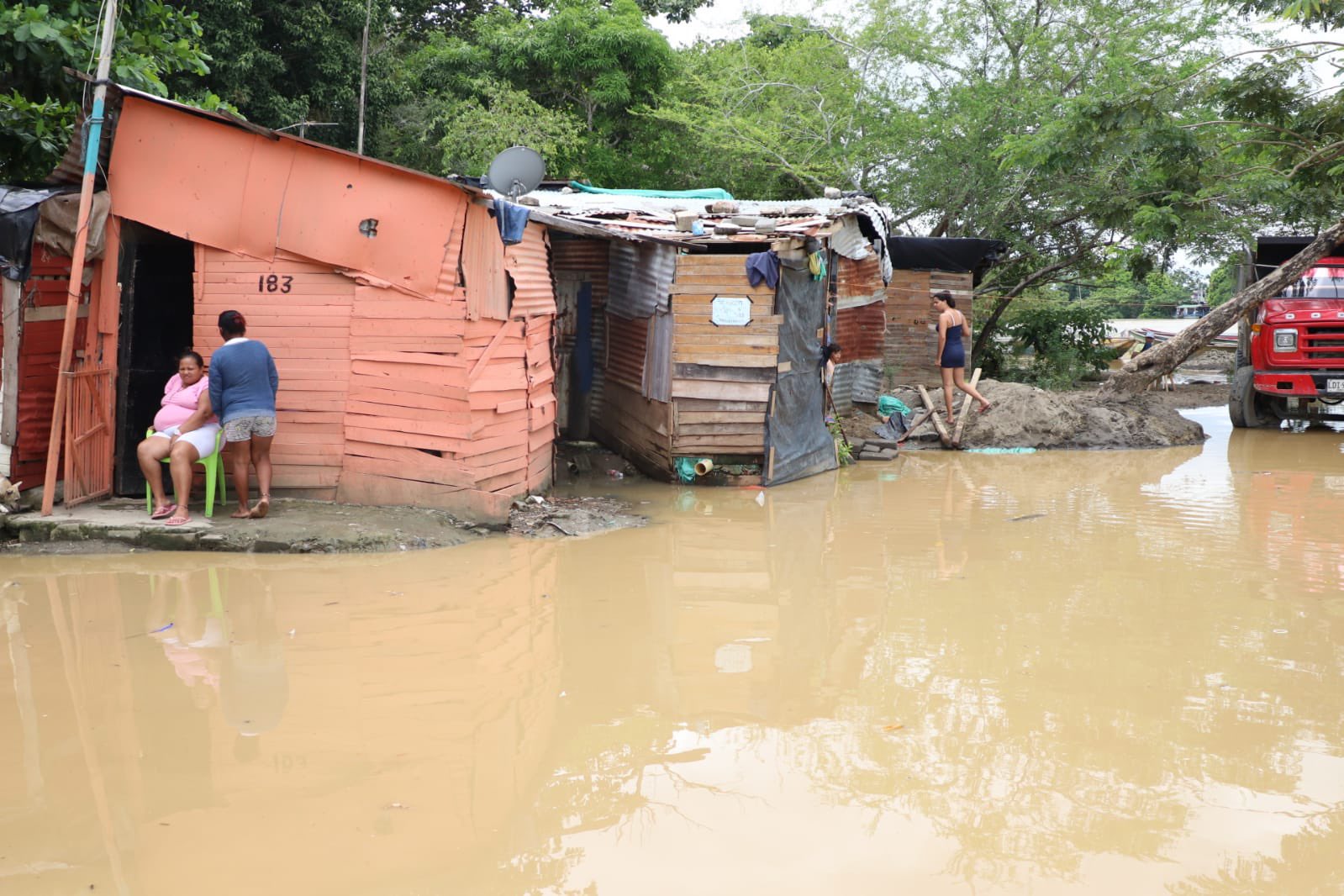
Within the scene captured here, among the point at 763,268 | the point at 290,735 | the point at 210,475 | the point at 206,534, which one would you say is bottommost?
the point at 290,735

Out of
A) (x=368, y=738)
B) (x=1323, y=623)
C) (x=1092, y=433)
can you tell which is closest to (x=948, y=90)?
(x=1092, y=433)

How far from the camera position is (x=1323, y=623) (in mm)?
6633

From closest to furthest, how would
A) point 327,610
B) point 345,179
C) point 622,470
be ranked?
Result: 1. point 327,610
2. point 345,179
3. point 622,470

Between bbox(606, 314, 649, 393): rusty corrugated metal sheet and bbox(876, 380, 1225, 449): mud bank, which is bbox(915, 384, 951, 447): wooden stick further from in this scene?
bbox(606, 314, 649, 393): rusty corrugated metal sheet

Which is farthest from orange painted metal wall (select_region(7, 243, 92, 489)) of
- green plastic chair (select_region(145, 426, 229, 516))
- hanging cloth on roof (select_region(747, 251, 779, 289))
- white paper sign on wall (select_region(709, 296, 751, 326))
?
hanging cloth on roof (select_region(747, 251, 779, 289))

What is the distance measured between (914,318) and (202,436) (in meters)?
12.8

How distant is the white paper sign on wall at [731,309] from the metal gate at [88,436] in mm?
5287

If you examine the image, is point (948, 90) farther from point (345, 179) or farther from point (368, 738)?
point (368, 738)

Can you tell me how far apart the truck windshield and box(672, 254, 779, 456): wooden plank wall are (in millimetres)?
8813

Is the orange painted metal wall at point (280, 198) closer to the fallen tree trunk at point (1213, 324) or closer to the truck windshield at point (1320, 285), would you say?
the fallen tree trunk at point (1213, 324)

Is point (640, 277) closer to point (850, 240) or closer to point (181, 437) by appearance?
point (850, 240)

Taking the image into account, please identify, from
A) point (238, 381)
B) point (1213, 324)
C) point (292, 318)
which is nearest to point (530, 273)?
point (292, 318)

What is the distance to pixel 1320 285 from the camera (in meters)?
15.4

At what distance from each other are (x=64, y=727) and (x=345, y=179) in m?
4.85
